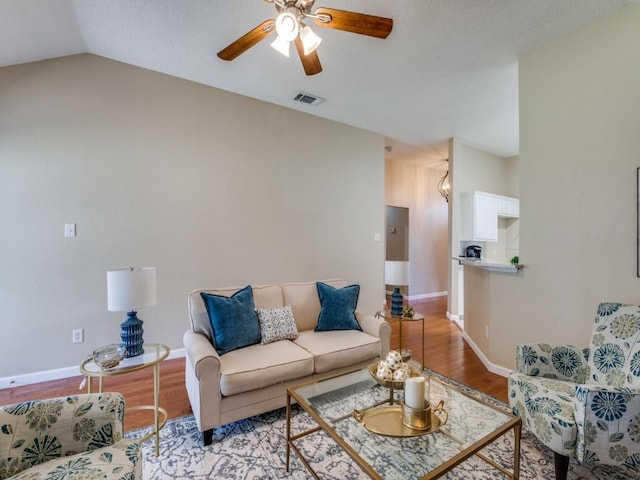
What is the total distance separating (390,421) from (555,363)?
122 cm

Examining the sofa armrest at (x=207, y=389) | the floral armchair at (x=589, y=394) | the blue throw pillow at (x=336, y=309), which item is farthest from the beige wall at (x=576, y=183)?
the sofa armrest at (x=207, y=389)

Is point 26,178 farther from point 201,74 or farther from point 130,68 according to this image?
point 201,74

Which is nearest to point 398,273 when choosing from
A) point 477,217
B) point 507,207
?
point 477,217

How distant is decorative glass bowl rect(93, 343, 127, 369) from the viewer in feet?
5.33

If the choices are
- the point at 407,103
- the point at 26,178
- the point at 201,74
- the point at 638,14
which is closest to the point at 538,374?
the point at 638,14

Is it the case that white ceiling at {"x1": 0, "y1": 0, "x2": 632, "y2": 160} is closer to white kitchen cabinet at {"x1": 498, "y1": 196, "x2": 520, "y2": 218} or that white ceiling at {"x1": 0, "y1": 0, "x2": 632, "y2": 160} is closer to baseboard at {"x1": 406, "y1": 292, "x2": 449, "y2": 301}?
white kitchen cabinet at {"x1": 498, "y1": 196, "x2": 520, "y2": 218}

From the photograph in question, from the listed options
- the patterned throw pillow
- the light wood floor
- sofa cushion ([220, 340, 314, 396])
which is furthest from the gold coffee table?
the patterned throw pillow

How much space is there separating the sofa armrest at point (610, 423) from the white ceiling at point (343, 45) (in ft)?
8.20

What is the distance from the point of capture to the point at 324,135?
13.5 feet

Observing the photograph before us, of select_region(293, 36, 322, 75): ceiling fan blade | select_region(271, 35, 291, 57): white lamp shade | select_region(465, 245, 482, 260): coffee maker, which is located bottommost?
select_region(465, 245, 482, 260): coffee maker

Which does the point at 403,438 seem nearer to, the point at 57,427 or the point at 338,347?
the point at 338,347

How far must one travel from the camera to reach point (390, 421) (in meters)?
1.44

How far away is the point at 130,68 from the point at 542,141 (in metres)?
3.98

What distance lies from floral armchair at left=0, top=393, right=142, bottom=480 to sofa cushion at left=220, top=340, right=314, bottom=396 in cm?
64
